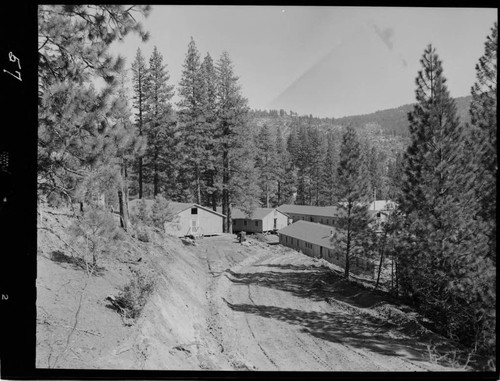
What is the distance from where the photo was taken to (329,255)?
968 inches

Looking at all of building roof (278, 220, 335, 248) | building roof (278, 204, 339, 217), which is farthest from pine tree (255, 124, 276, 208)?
building roof (278, 220, 335, 248)

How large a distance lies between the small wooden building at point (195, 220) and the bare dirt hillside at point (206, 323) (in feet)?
37.1

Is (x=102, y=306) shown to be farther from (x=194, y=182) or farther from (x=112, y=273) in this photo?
(x=194, y=182)

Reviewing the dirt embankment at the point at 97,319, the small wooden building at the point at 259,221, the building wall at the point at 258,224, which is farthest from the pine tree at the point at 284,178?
the dirt embankment at the point at 97,319

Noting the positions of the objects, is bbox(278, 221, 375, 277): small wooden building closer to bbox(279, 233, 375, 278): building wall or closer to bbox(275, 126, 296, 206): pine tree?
bbox(279, 233, 375, 278): building wall

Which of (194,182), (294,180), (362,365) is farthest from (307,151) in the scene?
(362,365)

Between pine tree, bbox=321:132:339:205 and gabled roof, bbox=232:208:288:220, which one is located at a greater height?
pine tree, bbox=321:132:339:205

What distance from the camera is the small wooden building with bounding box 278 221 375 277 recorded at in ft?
69.9

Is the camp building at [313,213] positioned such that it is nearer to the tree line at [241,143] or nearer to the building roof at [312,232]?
the building roof at [312,232]

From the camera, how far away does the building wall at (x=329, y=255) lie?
18920 mm

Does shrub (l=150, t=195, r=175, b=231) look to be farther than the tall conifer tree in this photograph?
No

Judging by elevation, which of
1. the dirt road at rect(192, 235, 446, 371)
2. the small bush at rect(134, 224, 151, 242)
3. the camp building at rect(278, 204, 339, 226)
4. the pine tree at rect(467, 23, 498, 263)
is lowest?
the dirt road at rect(192, 235, 446, 371)

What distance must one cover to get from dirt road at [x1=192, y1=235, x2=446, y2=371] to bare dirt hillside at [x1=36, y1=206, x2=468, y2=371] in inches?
1.5

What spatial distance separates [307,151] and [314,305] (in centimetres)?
3943
